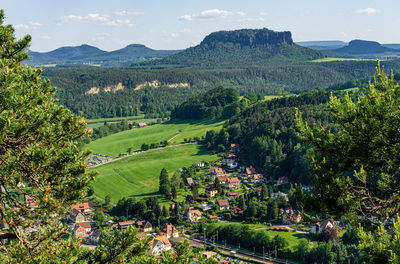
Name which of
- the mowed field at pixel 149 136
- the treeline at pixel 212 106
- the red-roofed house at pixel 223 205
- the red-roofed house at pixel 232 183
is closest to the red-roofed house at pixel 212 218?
the red-roofed house at pixel 223 205

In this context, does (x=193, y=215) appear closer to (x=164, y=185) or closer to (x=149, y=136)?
(x=164, y=185)

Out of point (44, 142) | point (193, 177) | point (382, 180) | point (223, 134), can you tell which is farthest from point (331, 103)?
point (223, 134)

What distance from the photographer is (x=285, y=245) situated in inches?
2179

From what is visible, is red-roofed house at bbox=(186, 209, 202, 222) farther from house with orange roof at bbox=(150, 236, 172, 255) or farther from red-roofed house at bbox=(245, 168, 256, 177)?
red-roofed house at bbox=(245, 168, 256, 177)

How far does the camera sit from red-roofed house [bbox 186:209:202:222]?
2694 inches

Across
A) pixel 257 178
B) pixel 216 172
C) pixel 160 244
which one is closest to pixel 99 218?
pixel 160 244

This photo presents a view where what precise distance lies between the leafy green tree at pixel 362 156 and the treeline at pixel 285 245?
40.1 meters

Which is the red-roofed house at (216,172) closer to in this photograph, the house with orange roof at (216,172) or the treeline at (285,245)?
the house with orange roof at (216,172)

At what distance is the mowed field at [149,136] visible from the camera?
397ft

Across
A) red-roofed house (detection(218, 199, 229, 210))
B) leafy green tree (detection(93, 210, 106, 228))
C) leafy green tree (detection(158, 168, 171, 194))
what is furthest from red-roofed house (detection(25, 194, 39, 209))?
leafy green tree (detection(158, 168, 171, 194))

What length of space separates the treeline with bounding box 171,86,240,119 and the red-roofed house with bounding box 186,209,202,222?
84.4m

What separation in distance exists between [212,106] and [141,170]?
71621 millimetres

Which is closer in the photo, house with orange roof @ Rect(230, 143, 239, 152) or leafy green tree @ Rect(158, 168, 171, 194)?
leafy green tree @ Rect(158, 168, 171, 194)

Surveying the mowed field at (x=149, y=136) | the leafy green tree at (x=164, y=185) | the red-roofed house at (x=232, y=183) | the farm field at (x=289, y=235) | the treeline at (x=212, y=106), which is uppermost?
the treeline at (x=212, y=106)
